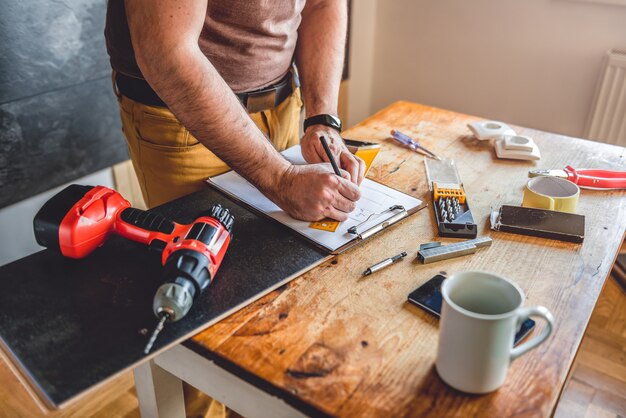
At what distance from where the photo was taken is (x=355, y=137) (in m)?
1.43

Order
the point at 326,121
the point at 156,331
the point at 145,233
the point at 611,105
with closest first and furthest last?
the point at 156,331, the point at 145,233, the point at 326,121, the point at 611,105

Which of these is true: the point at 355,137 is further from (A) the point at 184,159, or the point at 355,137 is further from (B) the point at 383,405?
(B) the point at 383,405

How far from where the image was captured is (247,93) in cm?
126

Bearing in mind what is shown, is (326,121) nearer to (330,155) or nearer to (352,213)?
(330,155)

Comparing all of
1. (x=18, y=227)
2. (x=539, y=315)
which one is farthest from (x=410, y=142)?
(x=18, y=227)

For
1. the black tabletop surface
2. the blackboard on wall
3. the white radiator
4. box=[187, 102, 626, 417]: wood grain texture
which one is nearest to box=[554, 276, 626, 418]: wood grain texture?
the white radiator

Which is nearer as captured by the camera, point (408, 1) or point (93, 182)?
point (93, 182)

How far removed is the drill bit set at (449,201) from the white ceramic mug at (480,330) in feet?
0.98

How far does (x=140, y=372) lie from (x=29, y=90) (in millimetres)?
1346

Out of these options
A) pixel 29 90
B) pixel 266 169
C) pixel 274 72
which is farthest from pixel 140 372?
pixel 29 90

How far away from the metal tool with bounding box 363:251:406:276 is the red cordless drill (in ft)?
0.75

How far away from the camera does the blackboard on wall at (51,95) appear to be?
1.79m

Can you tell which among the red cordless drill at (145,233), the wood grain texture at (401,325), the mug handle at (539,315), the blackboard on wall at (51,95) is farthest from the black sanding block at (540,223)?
the blackboard on wall at (51,95)

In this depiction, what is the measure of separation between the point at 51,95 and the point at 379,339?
1.64 m
